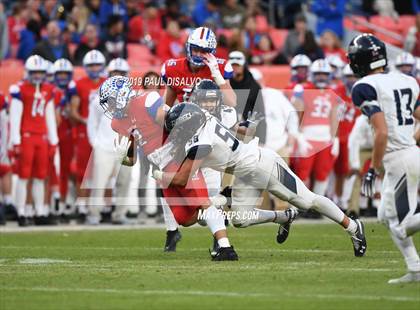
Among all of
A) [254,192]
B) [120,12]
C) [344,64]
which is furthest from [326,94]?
[254,192]

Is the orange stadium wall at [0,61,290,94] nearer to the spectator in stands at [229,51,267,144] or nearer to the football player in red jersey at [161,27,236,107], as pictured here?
the spectator in stands at [229,51,267,144]

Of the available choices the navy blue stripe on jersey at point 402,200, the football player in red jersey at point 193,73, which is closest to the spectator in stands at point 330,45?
the football player in red jersey at point 193,73

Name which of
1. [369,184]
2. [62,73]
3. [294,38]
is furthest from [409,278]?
[294,38]

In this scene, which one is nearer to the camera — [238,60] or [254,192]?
[254,192]

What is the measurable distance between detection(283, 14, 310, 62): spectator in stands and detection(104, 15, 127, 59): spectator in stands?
8.44ft

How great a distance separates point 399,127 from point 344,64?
9169 mm

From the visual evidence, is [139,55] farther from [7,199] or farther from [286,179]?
[286,179]

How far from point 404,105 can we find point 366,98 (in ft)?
1.03

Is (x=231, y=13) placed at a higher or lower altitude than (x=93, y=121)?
higher

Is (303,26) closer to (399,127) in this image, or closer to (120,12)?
(120,12)

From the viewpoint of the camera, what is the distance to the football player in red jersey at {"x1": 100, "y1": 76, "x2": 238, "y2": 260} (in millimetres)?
8922

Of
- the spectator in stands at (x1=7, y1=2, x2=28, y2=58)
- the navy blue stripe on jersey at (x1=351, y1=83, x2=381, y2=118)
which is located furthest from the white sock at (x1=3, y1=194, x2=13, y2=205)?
the navy blue stripe on jersey at (x1=351, y1=83, x2=381, y2=118)

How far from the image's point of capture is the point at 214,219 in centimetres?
890

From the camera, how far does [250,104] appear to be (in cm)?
1345
